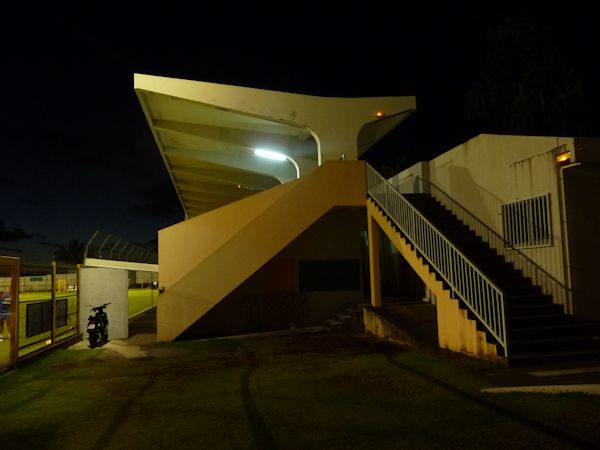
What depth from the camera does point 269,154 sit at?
16.7m

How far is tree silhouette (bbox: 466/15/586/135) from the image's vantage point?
16781 millimetres

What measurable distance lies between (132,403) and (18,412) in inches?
51.7

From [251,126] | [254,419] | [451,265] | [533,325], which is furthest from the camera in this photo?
[251,126]

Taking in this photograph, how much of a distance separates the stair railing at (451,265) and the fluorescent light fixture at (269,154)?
572cm

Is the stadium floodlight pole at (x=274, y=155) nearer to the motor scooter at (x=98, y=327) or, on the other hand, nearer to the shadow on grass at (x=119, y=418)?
the motor scooter at (x=98, y=327)

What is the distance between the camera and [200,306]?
11359 mm

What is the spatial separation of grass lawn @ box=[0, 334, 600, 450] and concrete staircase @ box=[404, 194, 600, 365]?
0.83 meters

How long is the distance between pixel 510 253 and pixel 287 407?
606cm

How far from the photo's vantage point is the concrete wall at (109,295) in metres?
12.3

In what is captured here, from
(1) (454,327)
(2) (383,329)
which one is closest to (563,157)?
(1) (454,327)

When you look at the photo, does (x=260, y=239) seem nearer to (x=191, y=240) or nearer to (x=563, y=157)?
(x=191, y=240)

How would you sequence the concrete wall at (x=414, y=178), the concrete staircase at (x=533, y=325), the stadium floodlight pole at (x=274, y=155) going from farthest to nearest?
the stadium floodlight pole at (x=274, y=155)
the concrete wall at (x=414, y=178)
the concrete staircase at (x=533, y=325)

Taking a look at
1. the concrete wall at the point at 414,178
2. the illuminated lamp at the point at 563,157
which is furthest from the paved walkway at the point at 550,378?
the concrete wall at the point at 414,178

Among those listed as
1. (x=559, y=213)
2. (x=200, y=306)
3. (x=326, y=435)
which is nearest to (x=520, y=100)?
(x=559, y=213)
